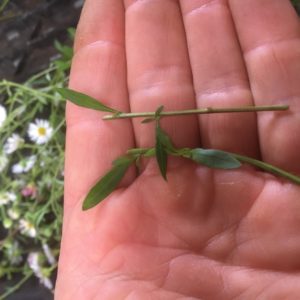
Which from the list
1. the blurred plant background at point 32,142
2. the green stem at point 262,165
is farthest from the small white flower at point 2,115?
the green stem at point 262,165

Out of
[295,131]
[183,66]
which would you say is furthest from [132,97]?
[295,131]

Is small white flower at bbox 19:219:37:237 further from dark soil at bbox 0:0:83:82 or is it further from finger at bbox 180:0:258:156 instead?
finger at bbox 180:0:258:156

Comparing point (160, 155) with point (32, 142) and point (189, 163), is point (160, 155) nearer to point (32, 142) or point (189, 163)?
point (189, 163)

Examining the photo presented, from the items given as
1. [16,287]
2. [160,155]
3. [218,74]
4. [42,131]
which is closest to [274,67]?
[218,74]

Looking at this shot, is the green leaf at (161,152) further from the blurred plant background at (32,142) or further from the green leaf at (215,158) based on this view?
the blurred plant background at (32,142)

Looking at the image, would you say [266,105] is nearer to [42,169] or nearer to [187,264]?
[187,264]
